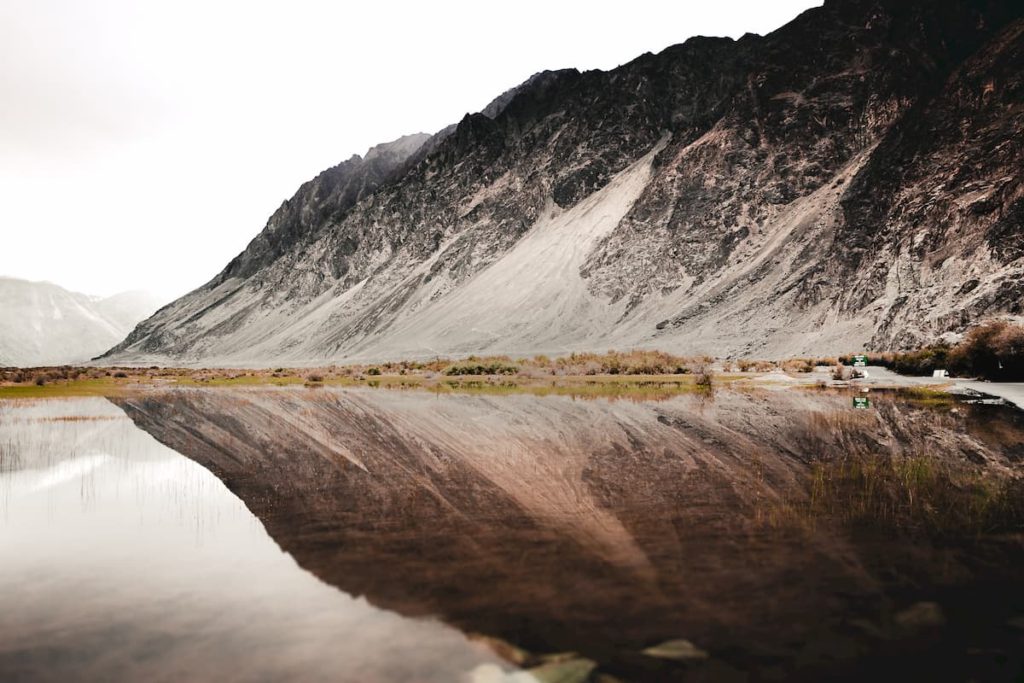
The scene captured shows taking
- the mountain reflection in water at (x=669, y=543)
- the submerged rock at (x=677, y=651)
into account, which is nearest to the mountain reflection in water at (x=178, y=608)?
the mountain reflection in water at (x=669, y=543)

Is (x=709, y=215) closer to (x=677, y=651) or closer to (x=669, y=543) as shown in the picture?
(x=669, y=543)

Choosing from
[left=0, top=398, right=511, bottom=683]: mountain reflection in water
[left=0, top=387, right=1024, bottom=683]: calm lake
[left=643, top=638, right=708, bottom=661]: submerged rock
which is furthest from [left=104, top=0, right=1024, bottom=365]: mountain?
[left=0, top=398, right=511, bottom=683]: mountain reflection in water

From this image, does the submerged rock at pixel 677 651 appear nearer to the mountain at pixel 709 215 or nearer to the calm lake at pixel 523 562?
the calm lake at pixel 523 562

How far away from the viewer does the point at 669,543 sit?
7.46m

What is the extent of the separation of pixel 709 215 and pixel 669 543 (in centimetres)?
8405

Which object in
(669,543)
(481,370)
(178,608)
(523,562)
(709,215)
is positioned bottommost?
(481,370)

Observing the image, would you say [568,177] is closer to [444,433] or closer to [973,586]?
[444,433]

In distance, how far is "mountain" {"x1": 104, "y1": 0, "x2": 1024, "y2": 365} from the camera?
212 feet

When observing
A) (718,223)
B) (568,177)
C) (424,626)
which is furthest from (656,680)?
(568,177)

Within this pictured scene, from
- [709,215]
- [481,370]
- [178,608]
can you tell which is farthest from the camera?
[709,215]

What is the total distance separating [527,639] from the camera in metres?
5.04

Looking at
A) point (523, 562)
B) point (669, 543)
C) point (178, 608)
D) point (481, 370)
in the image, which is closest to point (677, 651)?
point (523, 562)

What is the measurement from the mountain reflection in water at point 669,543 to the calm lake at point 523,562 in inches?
1.3

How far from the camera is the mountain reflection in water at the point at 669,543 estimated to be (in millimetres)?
4844
